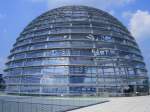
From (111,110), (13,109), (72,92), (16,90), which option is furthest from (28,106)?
(16,90)

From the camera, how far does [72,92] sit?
52656mm

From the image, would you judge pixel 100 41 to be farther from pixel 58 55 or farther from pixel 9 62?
pixel 9 62

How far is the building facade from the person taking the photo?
176ft

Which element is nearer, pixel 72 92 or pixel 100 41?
pixel 72 92

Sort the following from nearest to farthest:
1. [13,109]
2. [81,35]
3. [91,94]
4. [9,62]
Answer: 1. [13,109]
2. [91,94]
3. [81,35]
4. [9,62]

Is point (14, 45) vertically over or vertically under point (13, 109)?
over

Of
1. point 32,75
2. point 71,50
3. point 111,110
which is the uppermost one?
point 71,50

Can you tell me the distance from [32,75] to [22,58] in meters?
4.41

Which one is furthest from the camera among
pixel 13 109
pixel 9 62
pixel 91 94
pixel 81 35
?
pixel 9 62

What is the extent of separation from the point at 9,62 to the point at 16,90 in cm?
694

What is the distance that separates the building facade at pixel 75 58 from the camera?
2112 inches

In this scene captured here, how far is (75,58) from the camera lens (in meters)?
54.4

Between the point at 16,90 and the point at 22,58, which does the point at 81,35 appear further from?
the point at 16,90

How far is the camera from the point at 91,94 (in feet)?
173
